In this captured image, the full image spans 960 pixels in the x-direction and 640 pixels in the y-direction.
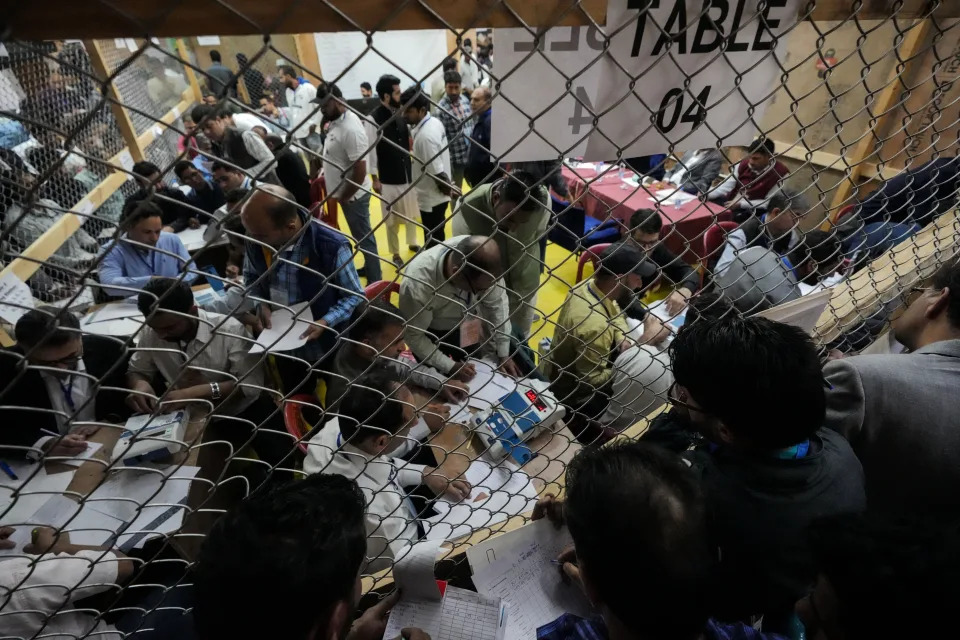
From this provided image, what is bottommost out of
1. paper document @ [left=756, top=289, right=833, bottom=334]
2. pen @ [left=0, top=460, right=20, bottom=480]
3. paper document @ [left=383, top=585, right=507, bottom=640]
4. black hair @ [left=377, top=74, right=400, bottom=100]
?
paper document @ [left=756, top=289, right=833, bottom=334]

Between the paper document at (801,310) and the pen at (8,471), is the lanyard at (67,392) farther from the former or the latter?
the paper document at (801,310)

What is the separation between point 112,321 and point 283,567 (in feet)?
8.60

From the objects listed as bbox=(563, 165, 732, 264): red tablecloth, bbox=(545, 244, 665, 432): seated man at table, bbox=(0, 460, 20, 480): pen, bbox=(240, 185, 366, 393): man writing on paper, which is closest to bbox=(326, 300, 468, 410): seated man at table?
bbox=(240, 185, 366, 393): man writing on paper

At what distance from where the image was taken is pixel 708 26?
0.92 metres

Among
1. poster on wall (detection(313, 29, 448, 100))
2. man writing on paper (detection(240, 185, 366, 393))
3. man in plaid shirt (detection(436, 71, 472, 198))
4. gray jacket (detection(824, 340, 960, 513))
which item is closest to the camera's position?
gray jacket (detection(824, 340, 960, 513))

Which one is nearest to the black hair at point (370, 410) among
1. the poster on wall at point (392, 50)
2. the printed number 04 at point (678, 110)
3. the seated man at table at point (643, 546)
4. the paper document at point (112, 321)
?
the seated man at table at point (643, 546)

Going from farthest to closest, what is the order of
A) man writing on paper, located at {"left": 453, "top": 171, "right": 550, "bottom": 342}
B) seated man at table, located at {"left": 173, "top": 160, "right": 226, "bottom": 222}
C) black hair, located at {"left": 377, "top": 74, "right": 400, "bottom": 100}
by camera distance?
seated man at table, located at {"left": 173, "top": 160, "right": 226, "bottom": 222} < black hair, located at {"left": 377, "top": 74, "right": 400, "bottom": 100} < man writing on paper, located at {"left": 453, "top": 171, "right": 550, "bottom": 342}

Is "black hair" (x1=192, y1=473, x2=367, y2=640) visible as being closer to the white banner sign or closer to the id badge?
the white banner sign

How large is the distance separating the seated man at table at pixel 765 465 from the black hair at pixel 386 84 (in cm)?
390

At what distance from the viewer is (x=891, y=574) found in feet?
2.73

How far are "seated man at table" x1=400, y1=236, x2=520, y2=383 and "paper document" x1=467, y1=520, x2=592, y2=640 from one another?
0.75 metres

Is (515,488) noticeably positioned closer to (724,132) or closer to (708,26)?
(724,132)

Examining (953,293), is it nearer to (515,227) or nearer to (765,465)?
(765,465)

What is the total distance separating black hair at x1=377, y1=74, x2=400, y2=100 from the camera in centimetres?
420
